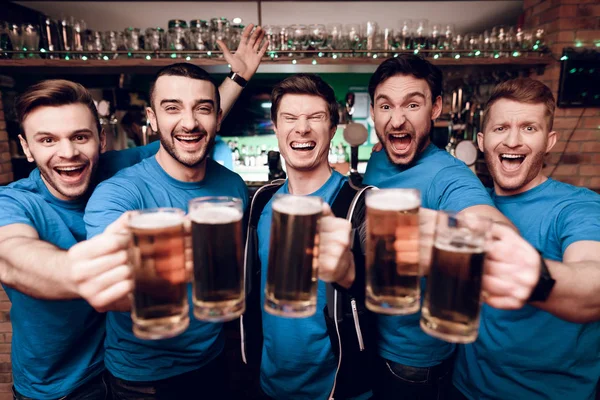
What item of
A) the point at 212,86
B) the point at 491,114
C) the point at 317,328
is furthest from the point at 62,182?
the point at 491,114

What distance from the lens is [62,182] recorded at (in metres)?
1.57

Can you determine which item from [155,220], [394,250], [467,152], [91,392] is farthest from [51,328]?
[467,152]

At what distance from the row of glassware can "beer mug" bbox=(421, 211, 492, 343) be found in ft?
7.90

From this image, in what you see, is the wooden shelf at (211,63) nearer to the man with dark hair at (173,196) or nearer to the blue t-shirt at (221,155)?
the blue t-shirt at (221,155)

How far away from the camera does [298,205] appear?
0.91 m

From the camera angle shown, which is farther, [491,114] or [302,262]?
[491,114]

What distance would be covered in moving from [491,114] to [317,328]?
1252 millimetres

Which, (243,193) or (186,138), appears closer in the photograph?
(186,138)

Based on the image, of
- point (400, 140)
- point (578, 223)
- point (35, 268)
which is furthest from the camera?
point (400, 140)

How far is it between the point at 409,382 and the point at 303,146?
110 centimetres

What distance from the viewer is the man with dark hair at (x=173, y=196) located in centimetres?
148

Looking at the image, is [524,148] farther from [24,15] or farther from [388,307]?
[24,15]

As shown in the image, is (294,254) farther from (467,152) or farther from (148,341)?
(467,152)

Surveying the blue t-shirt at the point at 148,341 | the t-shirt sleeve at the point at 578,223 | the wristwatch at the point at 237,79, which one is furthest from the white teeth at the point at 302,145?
the t-shirt sleeve at the point at 578,223
